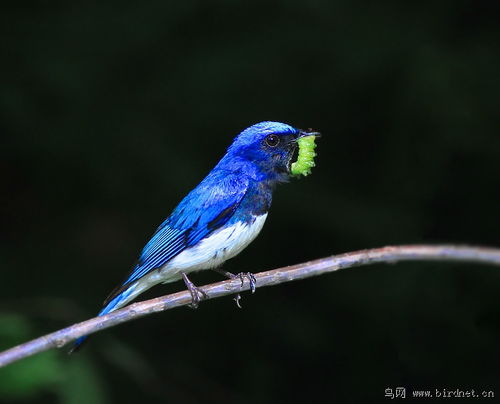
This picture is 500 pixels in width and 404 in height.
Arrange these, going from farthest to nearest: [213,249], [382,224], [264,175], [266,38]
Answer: [266,38] → [382,224] → [264,175] → [213,249]

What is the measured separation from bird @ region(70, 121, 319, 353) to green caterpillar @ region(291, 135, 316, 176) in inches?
2.5

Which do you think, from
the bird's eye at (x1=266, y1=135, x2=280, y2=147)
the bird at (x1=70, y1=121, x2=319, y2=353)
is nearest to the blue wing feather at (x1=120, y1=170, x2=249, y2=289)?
the bird at (x1=70, y1=121, x2=319, y2=353)

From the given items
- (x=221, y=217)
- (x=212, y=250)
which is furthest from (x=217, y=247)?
(x=221, y=217)

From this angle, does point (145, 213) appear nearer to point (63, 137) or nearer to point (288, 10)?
point (63, 137)

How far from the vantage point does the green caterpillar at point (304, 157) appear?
3.95 meters

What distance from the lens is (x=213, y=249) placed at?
3801mm

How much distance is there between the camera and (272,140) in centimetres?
412

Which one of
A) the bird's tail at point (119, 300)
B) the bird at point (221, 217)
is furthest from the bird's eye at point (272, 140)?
the bird's tail at point (119, 300)

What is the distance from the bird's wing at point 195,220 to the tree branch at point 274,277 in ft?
1.96

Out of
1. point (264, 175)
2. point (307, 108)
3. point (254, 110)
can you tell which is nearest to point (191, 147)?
point (254, 110)

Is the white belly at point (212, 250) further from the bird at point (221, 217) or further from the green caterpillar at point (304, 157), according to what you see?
the green caterpillar at point (304, 157)

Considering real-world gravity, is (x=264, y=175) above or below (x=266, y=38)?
below

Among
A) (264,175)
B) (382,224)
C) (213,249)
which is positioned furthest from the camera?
(382,224)

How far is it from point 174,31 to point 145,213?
1456mm
